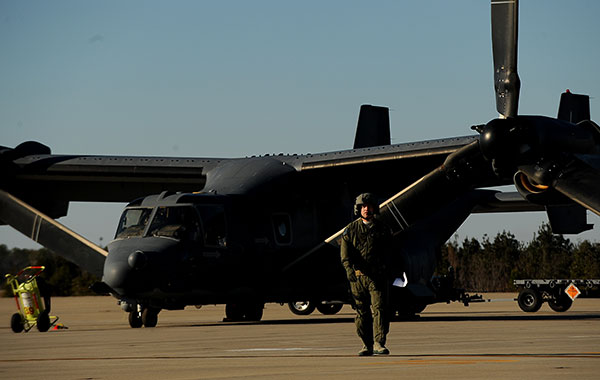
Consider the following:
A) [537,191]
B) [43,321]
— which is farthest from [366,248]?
[43,321]

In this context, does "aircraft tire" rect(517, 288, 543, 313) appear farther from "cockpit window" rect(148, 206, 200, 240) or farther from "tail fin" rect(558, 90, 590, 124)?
"cockpit window" rect(148, 206, 200, 240)

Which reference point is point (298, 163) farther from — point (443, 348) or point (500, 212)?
point (443, 348)

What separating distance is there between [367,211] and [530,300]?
21.0 metres

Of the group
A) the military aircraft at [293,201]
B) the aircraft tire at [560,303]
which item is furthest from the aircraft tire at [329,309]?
the aircraft tire at [560,303]

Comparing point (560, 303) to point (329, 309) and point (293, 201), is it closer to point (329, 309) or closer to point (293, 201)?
point (329, 309)

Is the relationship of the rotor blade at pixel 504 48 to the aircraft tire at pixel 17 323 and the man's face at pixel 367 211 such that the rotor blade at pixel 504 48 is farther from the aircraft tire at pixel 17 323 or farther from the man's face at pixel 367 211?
the aircraft tire at pixel 17 323

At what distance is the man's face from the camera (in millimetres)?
12945

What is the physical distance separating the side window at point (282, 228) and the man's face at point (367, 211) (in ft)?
36.8

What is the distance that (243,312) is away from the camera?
84.7 ft

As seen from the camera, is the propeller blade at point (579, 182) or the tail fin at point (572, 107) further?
the tail fin at point (572, 107)

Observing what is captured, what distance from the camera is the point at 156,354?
13.7 metres

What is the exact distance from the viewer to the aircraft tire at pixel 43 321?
21078 millimetres

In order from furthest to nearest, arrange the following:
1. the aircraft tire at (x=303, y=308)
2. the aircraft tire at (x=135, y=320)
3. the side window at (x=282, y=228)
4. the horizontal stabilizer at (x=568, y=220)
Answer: the aircraft tire at (x=303, y=308) → the side window at (x=282, y=228) → the horizontal stabilizer at (x=568, y=220) → the aircraft tire at (x=135, y=320)

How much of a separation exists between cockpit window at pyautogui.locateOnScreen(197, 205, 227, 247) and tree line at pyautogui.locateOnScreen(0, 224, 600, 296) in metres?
37.0
